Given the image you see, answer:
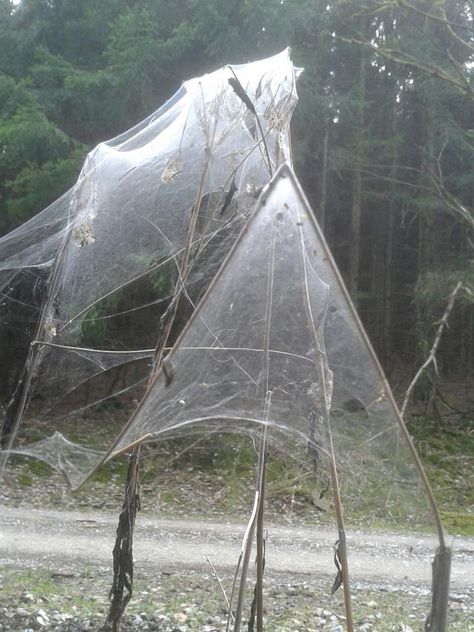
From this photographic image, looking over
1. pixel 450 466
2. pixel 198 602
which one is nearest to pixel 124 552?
pixel 198 602

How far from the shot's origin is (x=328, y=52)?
1617 centimetres

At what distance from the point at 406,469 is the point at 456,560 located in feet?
19.3

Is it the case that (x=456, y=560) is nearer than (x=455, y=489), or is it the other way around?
(x=456, y=560)

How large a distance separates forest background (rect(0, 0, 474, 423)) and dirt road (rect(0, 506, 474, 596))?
437 cm

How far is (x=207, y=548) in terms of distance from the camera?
8438 mm

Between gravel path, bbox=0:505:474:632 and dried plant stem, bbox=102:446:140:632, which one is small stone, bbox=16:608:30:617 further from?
dried plant stem, bbox=102:446:140:632

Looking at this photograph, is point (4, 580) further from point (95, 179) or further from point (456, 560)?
point (456, 560)

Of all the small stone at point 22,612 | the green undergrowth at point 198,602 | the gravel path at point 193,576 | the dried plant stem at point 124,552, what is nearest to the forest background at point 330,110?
the gravel path at point 193,576

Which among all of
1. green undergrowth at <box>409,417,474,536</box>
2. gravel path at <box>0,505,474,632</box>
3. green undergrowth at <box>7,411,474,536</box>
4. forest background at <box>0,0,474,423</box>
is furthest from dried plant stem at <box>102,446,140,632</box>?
forest background at <box>0,0,474,423</box>

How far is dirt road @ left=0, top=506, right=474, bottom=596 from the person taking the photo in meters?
7.55

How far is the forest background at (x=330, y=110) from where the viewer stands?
14219 mm

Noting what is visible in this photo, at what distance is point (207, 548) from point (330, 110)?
9720 millimetres

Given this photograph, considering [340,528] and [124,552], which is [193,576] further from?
[340,528]

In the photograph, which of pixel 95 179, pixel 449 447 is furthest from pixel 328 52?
pixel 95 179
